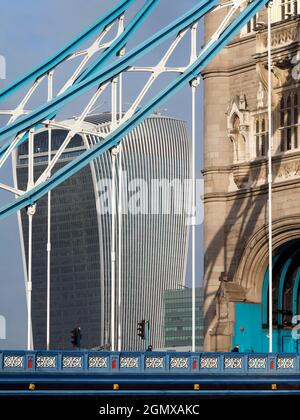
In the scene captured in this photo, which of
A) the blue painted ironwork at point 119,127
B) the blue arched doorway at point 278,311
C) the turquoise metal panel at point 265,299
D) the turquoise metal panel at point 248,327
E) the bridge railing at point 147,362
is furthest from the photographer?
the turquoise metal panel at point 265,299

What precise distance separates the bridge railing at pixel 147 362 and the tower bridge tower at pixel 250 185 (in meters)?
12.2

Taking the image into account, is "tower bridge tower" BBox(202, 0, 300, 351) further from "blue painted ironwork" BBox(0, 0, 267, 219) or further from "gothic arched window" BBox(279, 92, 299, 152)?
"blue painted ironwork" BBox(0, 0, 267, 219)

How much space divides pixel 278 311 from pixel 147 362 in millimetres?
16106

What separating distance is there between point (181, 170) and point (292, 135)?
145523mm

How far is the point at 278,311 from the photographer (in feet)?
182

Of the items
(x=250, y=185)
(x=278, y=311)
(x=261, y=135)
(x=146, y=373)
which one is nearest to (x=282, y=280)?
(x=278, y=311)

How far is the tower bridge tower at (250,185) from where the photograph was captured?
176 ft

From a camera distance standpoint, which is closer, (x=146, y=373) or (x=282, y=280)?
(x=146, y=373)

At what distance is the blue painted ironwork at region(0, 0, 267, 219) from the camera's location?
4128cm

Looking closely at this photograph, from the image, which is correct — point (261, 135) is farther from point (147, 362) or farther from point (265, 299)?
point (147, 362)

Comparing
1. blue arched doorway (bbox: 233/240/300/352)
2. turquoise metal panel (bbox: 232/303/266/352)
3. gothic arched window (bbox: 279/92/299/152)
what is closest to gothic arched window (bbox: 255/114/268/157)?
gothic arched window (bbox: 279/92/299/152)

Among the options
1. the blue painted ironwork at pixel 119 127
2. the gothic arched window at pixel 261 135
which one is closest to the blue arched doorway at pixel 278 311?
the gothic arched window at pixel 261 135

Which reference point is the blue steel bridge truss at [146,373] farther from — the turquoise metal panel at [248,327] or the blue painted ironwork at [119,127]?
the turquoise metal panel at [248,327]
